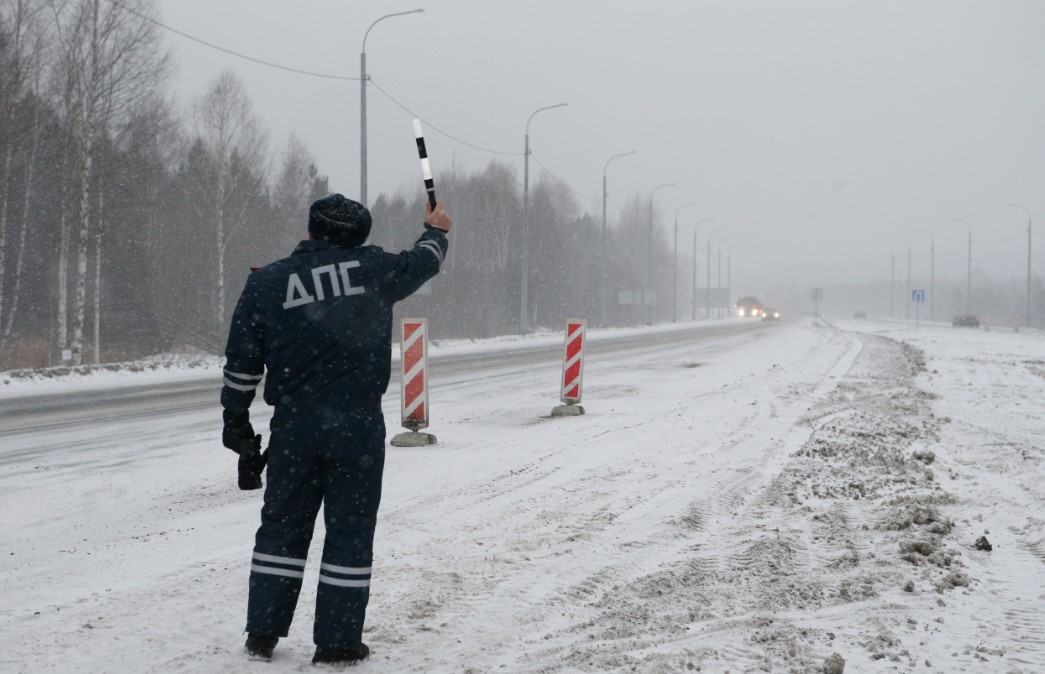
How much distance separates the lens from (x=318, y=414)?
11.1 ft

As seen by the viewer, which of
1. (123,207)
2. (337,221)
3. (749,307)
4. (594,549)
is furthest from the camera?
(749,307)

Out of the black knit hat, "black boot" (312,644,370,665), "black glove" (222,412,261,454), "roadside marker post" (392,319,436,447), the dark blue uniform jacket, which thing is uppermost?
the black knit hat

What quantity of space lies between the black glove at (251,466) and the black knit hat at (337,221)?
2.86ft

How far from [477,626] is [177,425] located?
8.49 m

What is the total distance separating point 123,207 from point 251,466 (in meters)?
29.2

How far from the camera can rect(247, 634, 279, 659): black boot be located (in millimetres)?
3490

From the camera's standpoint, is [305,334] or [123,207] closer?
[305,334]

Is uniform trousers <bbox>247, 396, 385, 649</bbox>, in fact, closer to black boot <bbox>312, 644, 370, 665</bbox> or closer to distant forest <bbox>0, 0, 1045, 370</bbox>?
black boot <bbox>312, 644, 370, 665</bbox>

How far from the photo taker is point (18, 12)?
2470 cm

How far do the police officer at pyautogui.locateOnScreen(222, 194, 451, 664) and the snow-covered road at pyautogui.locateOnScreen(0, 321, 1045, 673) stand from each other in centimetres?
30

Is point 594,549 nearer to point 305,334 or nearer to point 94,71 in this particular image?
point 305,334

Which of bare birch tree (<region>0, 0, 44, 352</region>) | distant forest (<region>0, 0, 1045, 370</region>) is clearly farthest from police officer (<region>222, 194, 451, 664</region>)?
bare birch tree (<region>0, 0, 44, 352</region>)

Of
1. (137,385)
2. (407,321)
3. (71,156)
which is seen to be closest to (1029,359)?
(407,321)

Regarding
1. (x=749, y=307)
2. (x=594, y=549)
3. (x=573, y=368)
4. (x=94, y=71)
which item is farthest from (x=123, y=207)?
(x=749, y=307)
